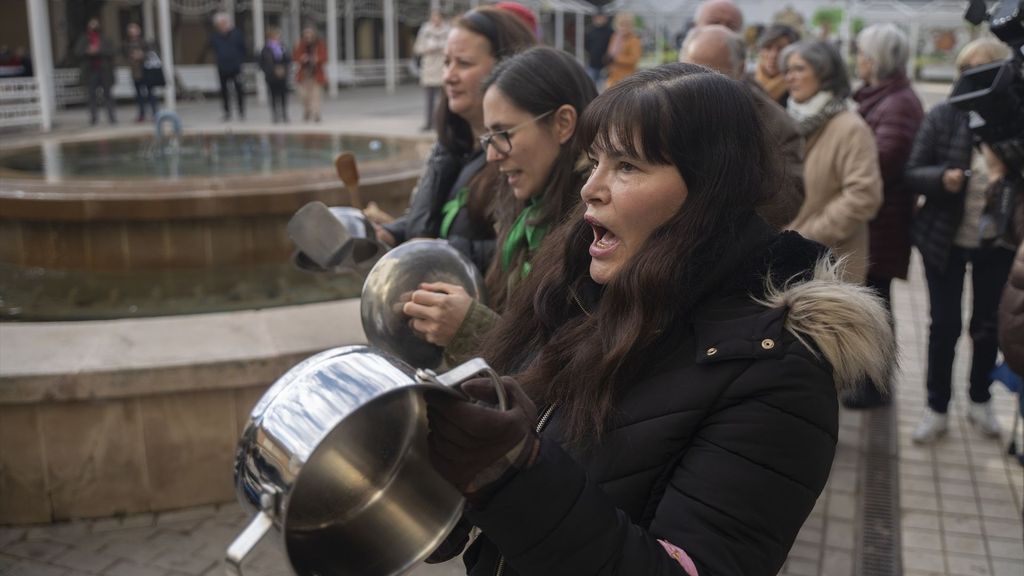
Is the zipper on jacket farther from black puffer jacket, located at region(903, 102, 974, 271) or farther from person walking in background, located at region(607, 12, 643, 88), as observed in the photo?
person walking in background, located at region(607, 12, 643, 88)

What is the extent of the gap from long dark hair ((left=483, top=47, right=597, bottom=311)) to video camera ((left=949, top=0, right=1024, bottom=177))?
63.9 inches

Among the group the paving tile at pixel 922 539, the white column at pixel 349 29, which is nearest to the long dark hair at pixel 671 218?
the paving tile at pixel 922 539

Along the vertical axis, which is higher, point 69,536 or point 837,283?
point 837,283

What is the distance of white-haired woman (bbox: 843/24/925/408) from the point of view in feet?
17.2

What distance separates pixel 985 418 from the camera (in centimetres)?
517

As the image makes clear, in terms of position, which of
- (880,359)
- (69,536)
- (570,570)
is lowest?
(69,536)

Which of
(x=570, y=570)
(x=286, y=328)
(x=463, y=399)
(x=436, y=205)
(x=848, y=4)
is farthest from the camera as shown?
(x=848, y=4)

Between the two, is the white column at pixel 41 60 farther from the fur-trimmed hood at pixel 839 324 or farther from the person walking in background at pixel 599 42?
the fur-trimmed hood at pixel 839 324

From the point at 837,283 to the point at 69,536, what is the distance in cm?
341

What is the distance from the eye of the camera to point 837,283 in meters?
1.59

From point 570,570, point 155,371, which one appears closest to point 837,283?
point 570,570

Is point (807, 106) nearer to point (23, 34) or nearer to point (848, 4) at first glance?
point (23, 34)

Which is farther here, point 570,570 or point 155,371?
point 155,371

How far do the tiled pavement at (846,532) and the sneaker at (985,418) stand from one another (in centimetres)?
5
